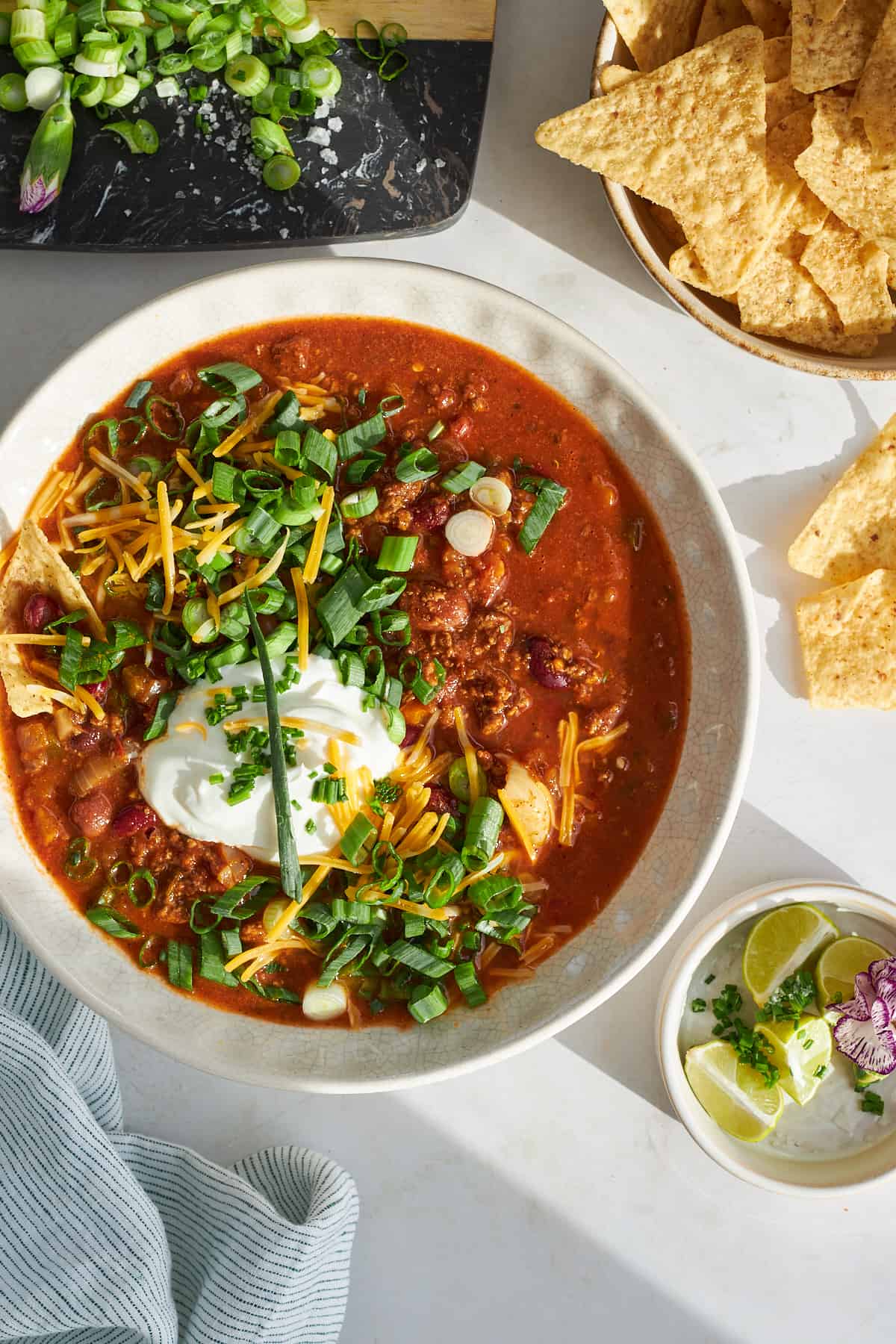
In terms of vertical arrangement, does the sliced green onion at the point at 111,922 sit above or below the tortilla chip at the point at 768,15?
below

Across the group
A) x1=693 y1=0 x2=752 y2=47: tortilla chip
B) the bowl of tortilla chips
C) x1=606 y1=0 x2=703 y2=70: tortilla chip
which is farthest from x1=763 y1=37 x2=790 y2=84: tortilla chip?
x1=606 y1=0 x2=703 y2=70: tortilla chip

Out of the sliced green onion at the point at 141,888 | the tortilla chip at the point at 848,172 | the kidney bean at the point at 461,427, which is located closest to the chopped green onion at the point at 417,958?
the sliced green onion at the point at 141,888

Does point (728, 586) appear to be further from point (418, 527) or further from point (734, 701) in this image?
point (418, 527)

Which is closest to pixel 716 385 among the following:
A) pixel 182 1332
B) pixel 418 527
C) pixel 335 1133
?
pixel 418 527

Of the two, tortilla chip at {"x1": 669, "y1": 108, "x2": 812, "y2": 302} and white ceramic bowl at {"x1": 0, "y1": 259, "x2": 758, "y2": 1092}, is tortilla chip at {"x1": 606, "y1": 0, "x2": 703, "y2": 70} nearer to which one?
tortilla chip at {"x1": 669, "y1": 108, "x2": 812, "y2": 302}

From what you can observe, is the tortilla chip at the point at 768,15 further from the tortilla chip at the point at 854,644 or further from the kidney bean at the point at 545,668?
the kidney bean at the point at 545,668

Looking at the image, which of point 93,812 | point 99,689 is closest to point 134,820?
Answer: point 93,812

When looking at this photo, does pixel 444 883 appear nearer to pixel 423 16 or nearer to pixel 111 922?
pixel 111 922
